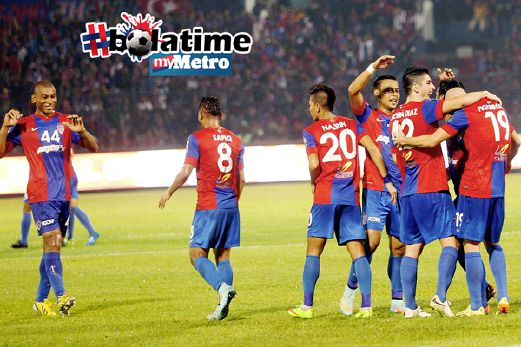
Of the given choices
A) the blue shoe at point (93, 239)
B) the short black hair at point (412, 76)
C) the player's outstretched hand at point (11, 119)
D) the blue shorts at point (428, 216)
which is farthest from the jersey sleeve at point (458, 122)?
the blue shoe at point (93, 239)

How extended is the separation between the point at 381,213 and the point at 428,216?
2.20 ft

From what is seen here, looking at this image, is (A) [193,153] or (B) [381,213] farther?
(B) [381,213]

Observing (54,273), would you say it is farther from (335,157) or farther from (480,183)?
(480,183)

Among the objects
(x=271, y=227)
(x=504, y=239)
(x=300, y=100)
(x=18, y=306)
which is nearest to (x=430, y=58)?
(x=300, y=100)

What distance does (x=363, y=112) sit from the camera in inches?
383

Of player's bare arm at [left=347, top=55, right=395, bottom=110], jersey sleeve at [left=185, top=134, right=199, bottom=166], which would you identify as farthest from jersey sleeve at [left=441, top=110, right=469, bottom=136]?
jersey sleeve at [left=185, top=134, right=199, bottom=166]

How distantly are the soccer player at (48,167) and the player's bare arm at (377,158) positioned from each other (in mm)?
2628

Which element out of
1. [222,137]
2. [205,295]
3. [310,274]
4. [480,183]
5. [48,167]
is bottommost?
[205,295]

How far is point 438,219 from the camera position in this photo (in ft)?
30.1

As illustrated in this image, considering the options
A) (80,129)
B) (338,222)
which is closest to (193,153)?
(80,129)

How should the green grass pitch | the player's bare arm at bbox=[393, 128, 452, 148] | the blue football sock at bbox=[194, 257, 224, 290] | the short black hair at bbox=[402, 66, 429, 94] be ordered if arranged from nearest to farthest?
the green grass pitch
the player's bare arm at bbox=[393, 128, 452, 148]
the short black hair at bbox=[402, 66, 429, 94]
the blue football sock at bbox=[194, 257, 224, 290]

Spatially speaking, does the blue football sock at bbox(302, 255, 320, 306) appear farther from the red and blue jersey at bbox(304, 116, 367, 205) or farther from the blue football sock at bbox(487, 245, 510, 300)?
the blue football sock at bbox(487, 245, 510, 300)

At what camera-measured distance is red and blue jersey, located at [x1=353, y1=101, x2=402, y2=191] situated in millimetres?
9727

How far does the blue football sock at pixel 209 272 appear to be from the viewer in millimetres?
9469
